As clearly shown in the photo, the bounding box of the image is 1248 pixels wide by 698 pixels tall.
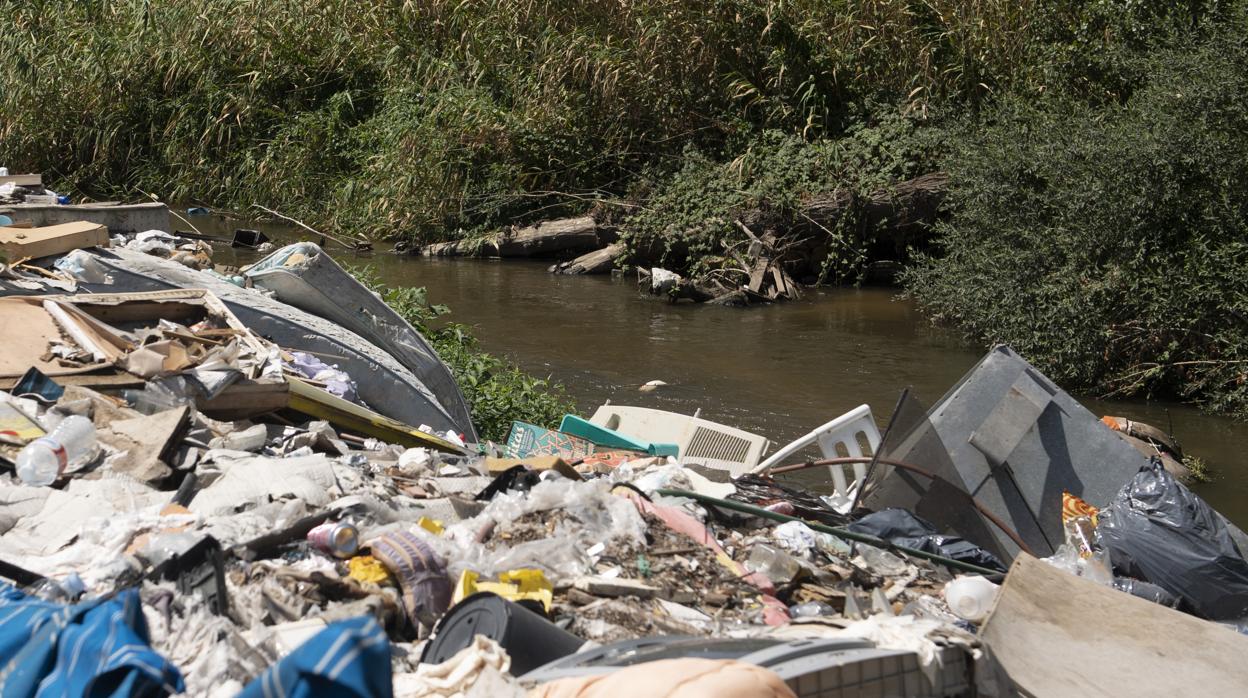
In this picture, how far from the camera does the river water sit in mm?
8305

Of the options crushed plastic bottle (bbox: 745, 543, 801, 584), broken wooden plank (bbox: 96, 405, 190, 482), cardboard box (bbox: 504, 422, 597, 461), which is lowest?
cardboard box (bbox: 504, 422, 597, 461)

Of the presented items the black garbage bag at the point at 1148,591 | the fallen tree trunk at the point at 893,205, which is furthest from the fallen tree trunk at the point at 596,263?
the black garbage bag at the point at 1148,591

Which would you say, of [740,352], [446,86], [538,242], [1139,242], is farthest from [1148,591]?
[446,86]

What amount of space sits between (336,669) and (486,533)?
1882 mm

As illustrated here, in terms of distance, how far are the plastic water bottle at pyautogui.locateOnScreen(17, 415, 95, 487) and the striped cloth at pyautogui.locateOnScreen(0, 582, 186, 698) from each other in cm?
154

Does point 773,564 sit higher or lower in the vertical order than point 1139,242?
lower

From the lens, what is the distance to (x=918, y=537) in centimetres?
423

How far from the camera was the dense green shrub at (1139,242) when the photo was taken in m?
8.13

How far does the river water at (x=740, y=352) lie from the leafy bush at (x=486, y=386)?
2.73 feet

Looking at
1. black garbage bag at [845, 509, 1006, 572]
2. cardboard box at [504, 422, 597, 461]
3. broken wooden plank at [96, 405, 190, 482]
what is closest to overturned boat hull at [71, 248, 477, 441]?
cardboard box at [504, 422, 597, 461]

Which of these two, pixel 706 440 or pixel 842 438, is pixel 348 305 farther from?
pixel 842 438

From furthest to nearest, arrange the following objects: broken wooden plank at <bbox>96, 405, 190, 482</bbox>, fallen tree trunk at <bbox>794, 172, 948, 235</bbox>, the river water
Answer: fallen tree trunk at <bbox>794, 172, 948, 235</bbox> → the river water → broken wooden plank at <bbox>96, 405, 190, 482</bbox>

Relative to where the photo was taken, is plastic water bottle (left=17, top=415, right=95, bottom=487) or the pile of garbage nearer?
the pile of garbage

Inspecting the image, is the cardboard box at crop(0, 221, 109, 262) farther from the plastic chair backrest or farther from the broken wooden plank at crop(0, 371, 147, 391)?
the plastic chair backrest
